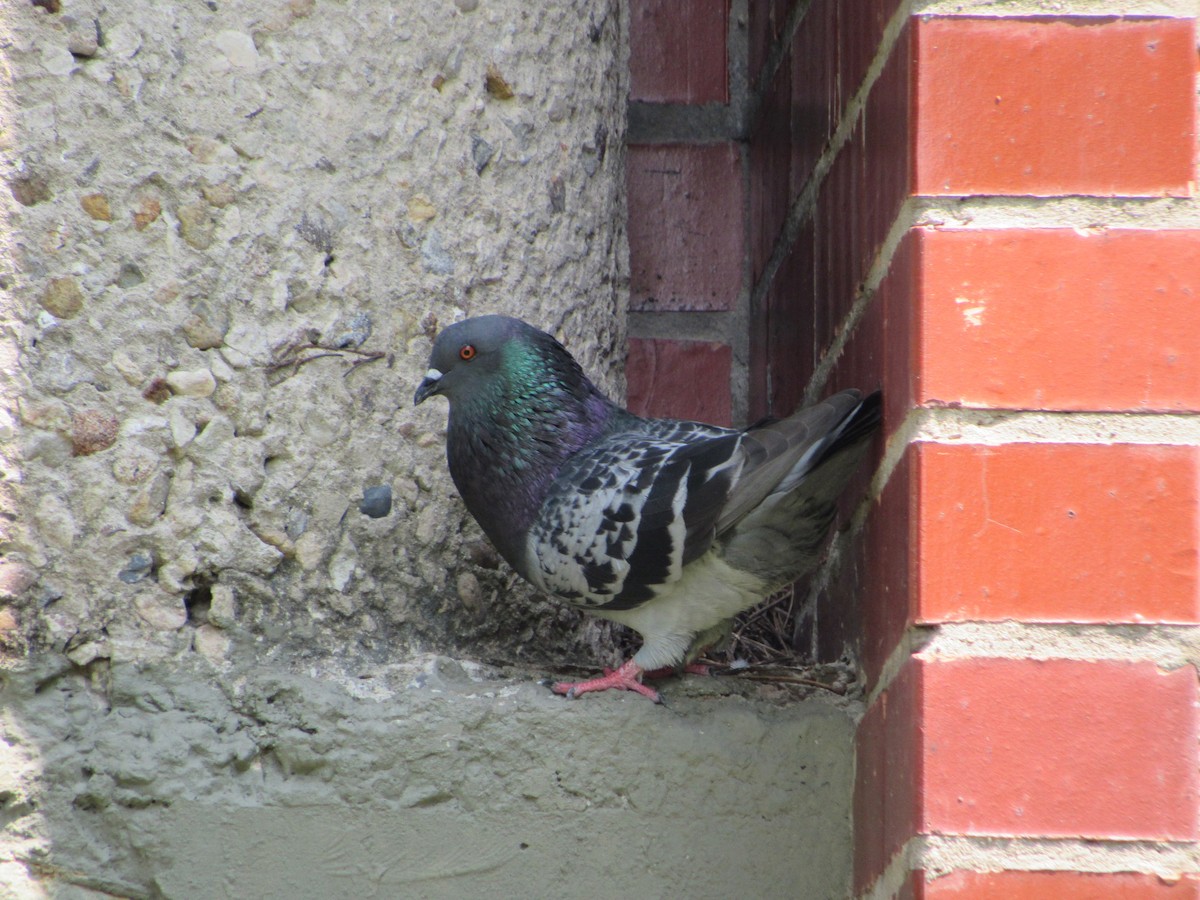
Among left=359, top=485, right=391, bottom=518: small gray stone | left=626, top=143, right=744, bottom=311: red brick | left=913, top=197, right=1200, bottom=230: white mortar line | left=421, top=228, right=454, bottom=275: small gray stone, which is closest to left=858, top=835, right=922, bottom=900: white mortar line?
left=913, top=197, right=1200, bottom=230: white mortar line

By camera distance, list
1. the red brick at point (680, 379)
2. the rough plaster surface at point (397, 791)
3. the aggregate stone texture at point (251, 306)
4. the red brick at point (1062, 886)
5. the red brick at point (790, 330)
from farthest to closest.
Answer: the red brick at point (680, 379) < the red brick at point (790, 330) < the aggregate stone texture at point (251, 306) < the rough plaster surface at point (397, 791) < the red brick at point (1062, 886)

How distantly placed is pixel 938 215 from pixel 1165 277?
0.22m

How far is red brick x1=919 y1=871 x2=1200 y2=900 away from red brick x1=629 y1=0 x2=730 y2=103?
62.9 inches

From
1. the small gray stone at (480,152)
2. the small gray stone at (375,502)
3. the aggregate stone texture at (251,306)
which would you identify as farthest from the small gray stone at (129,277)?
the small gray stone at (480,152)

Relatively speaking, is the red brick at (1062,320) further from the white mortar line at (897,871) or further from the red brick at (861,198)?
the white mortar line at (897,871)

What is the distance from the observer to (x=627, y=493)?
6.37 feet

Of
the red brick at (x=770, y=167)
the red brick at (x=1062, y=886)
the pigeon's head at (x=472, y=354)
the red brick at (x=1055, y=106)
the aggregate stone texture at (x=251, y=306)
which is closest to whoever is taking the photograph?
the red brick at (x=1062, y=886)

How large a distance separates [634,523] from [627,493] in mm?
50

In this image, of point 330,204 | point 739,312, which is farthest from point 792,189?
point 330,204

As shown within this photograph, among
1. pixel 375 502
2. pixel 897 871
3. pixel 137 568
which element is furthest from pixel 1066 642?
pixel 137 568

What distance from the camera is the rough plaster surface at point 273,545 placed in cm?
165

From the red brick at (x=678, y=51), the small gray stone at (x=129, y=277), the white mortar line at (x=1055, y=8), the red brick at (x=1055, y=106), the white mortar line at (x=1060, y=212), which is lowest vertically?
the small gray stone at (x=129, y=277)

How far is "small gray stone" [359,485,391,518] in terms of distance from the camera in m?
1.89

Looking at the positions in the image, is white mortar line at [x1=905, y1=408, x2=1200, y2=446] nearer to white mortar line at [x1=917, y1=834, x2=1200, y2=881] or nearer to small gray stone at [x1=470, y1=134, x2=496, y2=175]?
white mortar line at [x1=917, y1=834, x2=1200, y2=881]
